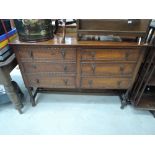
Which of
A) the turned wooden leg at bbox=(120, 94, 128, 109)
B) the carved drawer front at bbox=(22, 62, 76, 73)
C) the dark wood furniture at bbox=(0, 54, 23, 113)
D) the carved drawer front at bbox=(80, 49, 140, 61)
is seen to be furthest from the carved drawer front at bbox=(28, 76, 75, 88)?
the turned wooden leg at bbox=(120, 94, 128, 109)

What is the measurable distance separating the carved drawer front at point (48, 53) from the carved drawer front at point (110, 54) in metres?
0.12

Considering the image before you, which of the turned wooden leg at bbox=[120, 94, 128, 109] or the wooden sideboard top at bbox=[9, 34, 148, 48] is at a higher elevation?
the wooden sideboard top at bbox=[9, 34, 148, 48]

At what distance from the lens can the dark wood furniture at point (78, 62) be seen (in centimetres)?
133

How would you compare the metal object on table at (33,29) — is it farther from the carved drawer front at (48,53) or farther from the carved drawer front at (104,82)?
the carved drawer front at (104,82)

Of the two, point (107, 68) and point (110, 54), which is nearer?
point (110, 54)

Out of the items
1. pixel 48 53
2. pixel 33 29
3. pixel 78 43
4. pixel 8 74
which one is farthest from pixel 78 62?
pixel 8 74

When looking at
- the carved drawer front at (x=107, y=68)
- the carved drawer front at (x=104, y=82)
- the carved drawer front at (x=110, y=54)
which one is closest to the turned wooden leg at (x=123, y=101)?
the carved drawer front at (x=104, y=82)

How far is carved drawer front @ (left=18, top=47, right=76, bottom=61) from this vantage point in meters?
1.35

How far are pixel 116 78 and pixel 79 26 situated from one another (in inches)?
27.4

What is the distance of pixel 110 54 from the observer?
138 cm

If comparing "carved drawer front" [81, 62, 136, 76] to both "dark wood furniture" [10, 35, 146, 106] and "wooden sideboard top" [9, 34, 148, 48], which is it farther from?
"wooden sideboard top" [9, 34, 148, 48]

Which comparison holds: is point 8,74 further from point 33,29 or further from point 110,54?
point 110,54

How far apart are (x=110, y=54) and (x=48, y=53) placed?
615mm
